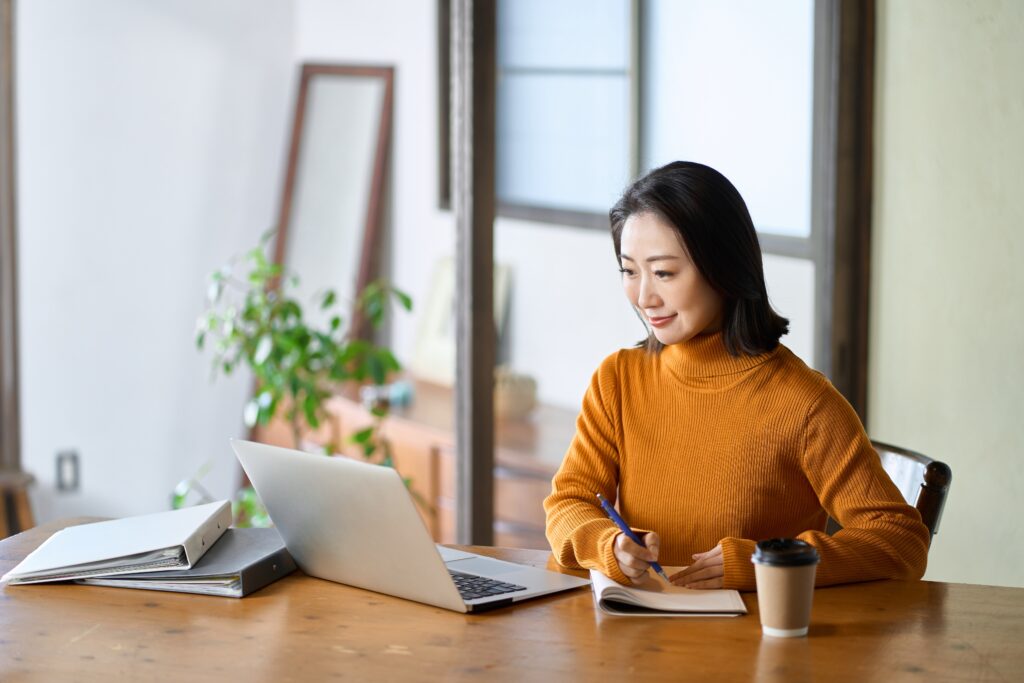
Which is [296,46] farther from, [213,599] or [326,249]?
[213,599]

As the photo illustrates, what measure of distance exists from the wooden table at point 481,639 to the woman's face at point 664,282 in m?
0.35

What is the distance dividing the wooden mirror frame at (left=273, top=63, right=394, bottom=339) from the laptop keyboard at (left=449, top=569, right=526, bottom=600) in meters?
2.87

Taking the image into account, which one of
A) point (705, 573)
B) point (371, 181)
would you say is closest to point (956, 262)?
point (705, 573)

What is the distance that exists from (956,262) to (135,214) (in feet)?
8.97

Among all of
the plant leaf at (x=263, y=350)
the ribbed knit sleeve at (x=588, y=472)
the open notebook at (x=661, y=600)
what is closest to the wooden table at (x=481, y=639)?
the open notebook at (x=661, y=600)

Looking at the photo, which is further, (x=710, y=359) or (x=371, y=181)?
(x=371, y=181)

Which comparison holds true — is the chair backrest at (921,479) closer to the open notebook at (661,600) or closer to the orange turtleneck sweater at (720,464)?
the orange turtleneck sweater at (720,464)

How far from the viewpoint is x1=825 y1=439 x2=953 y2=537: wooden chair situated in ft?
5.34

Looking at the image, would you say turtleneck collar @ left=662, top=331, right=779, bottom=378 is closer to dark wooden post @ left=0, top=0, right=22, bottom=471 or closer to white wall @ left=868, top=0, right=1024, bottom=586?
white wall @ left=868, top=0, right=1024, bottom=586

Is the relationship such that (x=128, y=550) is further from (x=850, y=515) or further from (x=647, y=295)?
(x=850, y=515)

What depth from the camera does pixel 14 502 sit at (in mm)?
3594

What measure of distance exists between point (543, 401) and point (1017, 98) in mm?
1230

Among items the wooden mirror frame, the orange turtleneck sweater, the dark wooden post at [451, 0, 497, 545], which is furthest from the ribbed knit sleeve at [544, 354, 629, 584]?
the wooden mirror frame

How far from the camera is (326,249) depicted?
4398mm
